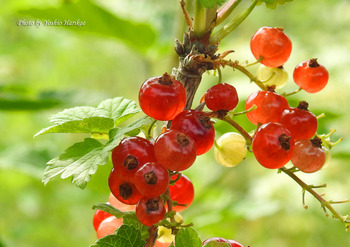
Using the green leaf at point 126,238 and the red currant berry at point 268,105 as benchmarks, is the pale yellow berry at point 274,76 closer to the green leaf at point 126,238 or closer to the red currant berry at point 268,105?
the red currant berry at point 268,105

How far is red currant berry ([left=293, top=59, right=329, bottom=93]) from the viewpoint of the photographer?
21.5 inches

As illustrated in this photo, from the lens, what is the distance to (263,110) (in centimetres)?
49

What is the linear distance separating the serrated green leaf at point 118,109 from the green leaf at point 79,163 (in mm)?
44

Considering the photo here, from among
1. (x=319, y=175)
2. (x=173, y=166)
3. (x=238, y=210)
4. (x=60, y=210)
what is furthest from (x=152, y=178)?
(x=319, y=175)

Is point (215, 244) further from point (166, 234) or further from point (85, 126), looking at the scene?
point (85, 126)

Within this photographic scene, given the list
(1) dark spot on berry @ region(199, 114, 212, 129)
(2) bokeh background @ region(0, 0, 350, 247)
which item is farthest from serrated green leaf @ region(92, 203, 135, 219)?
(2) bokeh background @ region(0, 0, 350, 247)

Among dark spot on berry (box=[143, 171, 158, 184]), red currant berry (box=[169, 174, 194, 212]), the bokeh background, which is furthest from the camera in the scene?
the bokeh background

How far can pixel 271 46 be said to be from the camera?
52cm

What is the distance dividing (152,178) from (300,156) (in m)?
0.17

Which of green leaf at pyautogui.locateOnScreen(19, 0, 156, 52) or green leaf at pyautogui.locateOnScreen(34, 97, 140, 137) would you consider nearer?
green leaf at pyautogui.locateOnScreen(34, 97, 140, 137)

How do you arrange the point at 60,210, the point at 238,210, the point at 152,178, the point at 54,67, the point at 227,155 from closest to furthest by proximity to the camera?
the point at 152,178, the point at 227,155, the point at 238,210, the point at 60,210, the point at 54,67

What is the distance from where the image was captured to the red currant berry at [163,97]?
0.44 metres

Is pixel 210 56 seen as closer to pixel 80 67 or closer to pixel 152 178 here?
pixel 152 178

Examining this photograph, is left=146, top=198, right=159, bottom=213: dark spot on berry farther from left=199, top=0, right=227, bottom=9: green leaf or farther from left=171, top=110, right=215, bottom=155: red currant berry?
left=199, top=0, right=227, bottom=9: green leaf
